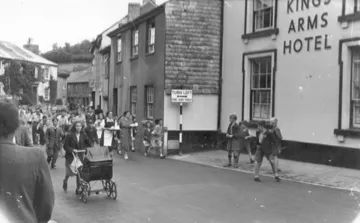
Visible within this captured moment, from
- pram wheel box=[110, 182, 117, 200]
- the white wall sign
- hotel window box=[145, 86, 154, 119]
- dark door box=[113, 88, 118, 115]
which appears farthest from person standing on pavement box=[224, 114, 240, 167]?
dark door box=[113, 88, 118, 115]

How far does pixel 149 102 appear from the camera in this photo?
68.6 ft

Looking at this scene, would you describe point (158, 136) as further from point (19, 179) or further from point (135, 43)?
point (19, 179)

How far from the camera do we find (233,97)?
59.3 ft

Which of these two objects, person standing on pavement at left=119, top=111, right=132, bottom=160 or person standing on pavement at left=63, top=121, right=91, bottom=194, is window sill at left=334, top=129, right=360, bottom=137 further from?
person standing on pavement at left=119, top=111, right=132, bottom=160

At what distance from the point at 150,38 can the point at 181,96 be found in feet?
13.2

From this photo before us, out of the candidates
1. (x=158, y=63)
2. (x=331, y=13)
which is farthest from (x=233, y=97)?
(x=331, y=13)

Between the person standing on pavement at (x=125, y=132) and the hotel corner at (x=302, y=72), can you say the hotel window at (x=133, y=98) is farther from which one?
the hotel corner at (x=302, y=72)

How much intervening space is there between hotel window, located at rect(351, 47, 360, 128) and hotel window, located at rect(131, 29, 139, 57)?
1196 centimetres

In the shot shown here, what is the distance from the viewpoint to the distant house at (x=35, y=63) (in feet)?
52.6

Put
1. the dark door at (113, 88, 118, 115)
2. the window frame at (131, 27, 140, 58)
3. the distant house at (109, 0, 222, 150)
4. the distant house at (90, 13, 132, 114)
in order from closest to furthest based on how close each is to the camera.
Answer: the distant house at (109, 0, 222, 150)
the window frame at (131, 27, 140, 58)
the dark door at (113, 88, 118, 115)
the distant house at (90, 13, 132, 114)

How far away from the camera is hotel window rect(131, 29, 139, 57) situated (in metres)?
22.8

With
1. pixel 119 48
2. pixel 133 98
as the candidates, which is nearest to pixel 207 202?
pixel 133 98

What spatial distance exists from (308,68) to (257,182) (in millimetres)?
4542

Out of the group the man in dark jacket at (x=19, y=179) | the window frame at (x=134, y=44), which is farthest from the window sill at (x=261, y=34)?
the man in dark jacket at (x=19, y=179)
